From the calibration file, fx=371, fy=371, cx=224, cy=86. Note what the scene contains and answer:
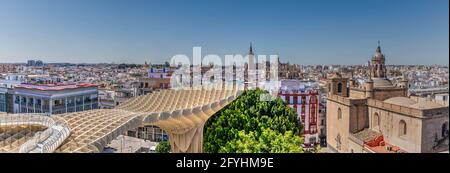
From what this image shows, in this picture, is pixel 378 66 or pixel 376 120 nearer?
pixel 376 120

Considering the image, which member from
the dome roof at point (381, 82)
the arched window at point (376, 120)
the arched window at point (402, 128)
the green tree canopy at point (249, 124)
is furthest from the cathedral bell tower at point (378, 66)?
the green tree canopy at point (249, 124)

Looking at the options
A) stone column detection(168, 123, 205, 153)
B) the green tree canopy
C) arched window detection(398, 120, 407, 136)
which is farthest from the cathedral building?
stone column detection(168, 123, 205, 153)

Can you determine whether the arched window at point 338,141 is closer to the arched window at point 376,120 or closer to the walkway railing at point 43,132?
the arched window at point 376,120

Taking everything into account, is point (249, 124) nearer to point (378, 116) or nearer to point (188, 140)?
point (188, 140)

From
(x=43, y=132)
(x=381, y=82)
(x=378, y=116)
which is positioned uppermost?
(x=381, y=82)

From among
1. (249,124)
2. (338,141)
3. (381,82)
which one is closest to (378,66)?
(381,82)

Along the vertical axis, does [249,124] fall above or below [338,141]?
above

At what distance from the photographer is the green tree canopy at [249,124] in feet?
21.9

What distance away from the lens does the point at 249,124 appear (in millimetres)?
8008

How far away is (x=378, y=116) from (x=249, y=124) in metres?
3.65

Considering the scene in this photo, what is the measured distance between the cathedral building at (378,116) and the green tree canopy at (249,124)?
1.67 m

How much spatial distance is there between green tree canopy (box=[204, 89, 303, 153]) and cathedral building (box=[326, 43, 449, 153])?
1674mm
